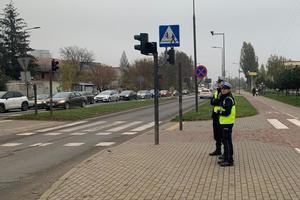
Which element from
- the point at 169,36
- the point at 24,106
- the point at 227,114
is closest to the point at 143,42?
the point at 169,36

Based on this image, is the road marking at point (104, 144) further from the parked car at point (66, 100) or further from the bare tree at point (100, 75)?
the bare tree at point (100, 75)

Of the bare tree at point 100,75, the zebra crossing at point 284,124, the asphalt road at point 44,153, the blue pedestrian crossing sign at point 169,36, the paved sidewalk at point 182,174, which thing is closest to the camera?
the paved sidewalk at point 182,174

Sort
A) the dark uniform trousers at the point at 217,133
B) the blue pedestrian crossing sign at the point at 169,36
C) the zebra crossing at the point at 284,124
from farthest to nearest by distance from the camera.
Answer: the zebra crossing at the point at 284,124
the blue pedestrian crossing sign at the point at 169,36
the dark uniform trousers at the point at 217,133

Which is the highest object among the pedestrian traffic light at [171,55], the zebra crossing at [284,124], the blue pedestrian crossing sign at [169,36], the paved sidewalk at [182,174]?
the blue pedestrian crossing sign at [169,36]

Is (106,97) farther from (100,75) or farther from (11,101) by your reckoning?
(100,75)

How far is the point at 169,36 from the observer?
45.3 feet

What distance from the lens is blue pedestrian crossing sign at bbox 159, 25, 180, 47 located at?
13781 mm

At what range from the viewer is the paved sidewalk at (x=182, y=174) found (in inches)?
248

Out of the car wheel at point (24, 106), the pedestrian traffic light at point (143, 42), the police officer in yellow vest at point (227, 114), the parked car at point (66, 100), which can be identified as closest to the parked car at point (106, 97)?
the parked car at point (66, 100)

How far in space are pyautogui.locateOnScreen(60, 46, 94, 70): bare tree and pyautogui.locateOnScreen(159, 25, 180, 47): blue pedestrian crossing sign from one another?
9394cm

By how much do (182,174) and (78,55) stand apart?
105804 mm

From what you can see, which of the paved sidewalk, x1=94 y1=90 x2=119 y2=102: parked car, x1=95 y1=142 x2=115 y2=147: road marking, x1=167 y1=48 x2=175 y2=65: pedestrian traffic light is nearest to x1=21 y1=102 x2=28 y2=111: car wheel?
x1=94 y1=90 x2=119 y2=102: parked car

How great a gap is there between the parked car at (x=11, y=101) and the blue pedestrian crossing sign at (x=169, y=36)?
21.6 m

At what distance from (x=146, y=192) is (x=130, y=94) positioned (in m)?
55.6
